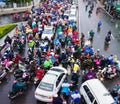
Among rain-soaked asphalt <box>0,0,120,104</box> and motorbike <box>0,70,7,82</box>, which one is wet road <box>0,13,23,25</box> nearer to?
rain-soaked asphalt <box>0,0,120,104</box>

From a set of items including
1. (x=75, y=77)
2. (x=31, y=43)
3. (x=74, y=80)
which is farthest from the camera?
(x=31, y=43)

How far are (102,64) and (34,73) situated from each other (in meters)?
6.47

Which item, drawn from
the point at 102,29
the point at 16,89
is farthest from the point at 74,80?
the point at 102,29

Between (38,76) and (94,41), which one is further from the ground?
(38,76)


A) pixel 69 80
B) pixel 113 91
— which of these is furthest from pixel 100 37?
pixel 113 91

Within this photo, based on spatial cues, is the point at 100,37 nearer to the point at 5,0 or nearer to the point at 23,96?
the point at 23,96

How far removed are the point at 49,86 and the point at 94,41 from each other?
1524cm

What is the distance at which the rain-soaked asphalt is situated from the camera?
20.6 m

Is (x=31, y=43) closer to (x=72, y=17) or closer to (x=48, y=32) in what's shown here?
(x=48, y=32)

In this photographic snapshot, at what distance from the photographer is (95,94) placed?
18.0 m

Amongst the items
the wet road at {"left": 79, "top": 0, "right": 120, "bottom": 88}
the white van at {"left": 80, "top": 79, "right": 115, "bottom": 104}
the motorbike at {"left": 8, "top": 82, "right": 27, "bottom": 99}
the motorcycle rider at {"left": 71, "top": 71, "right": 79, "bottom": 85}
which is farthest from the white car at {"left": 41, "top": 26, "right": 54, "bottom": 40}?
the white van at {"left": 80, "top": 79, "right": 115, "bottom": 104}

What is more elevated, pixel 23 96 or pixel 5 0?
pixel 5 0

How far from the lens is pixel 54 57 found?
82.5ft

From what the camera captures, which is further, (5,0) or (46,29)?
(5,0)
